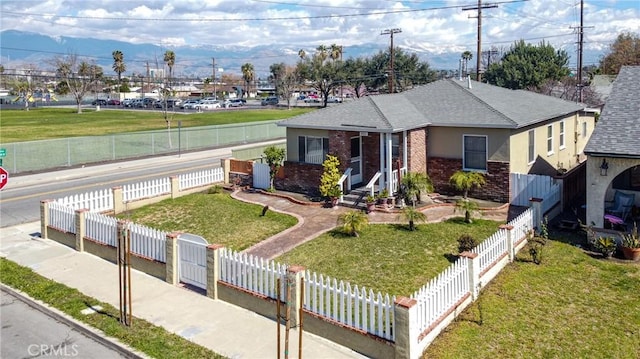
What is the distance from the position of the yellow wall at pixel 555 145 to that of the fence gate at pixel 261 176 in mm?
10936

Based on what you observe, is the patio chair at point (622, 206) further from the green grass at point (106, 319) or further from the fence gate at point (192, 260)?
the green grass at point (106, 319)

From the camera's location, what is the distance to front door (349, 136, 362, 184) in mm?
23312

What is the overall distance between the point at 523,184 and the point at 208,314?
1354 centimetres

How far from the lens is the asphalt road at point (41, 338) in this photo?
10.5 meters

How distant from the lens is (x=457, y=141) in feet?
73.6

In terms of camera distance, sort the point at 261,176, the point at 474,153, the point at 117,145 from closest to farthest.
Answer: the point at 474,153 < the point at 261,176 < the point at 117,145

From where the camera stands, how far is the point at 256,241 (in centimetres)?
1723

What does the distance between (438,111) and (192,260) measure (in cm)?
1382

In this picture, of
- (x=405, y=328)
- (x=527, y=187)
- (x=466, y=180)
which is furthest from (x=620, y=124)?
(x=405, y=328)

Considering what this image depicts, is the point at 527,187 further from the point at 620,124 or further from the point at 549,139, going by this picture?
the point at 549,139

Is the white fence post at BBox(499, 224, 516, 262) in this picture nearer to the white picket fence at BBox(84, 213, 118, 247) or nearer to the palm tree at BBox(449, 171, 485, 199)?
the palm tree at BBox(449, 171, 485, 199)

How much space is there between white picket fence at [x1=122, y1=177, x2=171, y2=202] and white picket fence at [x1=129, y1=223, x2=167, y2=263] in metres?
7.19

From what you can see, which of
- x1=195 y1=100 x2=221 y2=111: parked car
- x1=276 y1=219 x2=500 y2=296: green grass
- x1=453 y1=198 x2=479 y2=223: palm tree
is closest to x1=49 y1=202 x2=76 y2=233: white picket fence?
x1=276 y1=219 x2=500 y2=296: green grass

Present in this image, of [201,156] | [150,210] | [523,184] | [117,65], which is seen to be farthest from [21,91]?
[523,184]
